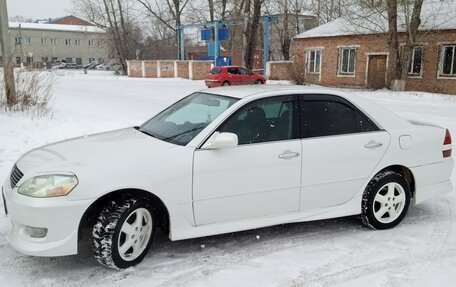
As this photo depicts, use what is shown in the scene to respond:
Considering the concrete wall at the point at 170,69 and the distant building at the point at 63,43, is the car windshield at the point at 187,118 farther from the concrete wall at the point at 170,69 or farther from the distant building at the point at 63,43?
the distant building at the point at 63,43

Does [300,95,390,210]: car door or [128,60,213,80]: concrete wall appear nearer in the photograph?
[300,95,390,210]: car door

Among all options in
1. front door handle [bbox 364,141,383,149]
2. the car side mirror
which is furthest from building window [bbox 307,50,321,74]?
the car side mirror

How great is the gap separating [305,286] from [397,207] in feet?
6.03

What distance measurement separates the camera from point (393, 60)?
23984 millimetres

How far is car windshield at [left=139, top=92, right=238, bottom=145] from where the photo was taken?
13.8ft

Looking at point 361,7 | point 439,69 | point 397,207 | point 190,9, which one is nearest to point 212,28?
point 190,9

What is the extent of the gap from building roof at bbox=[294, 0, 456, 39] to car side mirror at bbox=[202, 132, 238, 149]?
22.7 meters

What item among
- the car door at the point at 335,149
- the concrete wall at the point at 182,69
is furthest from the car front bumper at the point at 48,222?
the concrete wall at the point at 182,69

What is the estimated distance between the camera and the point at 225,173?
13.1 ft

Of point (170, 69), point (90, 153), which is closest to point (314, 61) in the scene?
point (170, 69)

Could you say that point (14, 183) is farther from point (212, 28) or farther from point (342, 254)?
point (212, 28)

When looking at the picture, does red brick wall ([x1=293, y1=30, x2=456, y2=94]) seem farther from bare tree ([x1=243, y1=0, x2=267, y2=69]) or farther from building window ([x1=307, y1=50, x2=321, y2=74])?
bare tree ([x1=243, y1=0, x2=267, y2=69])

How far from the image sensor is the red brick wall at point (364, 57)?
2402 cm

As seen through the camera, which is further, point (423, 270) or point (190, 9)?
point (190, 9)
